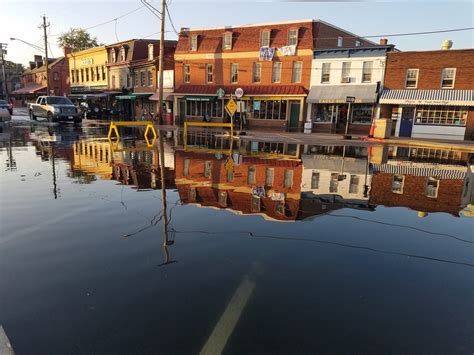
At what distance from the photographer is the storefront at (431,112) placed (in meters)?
25.9

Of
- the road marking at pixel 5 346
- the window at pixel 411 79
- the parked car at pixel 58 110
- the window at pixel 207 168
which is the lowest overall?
the road marking at pixel 5 346

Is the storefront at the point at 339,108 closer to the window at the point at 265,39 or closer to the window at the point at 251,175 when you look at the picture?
the window at the point at 265,39

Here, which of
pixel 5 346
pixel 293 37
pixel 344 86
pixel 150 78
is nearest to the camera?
pixel 5 346

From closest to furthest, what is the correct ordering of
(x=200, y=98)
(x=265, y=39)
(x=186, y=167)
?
(x=186, y=167) → (x=265, y=39) → (x=200, y=98)

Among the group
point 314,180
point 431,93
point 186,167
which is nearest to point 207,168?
point 186,167

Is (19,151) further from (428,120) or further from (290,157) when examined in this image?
(428,120)

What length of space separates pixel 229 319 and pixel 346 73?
99.3 feet

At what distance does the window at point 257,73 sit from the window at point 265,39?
72.6 inches

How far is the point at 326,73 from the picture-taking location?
101 feet

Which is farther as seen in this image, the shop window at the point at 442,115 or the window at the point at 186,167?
the shop window at the point at 442,115

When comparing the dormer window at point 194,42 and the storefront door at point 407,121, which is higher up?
the dormer window at point 194,42

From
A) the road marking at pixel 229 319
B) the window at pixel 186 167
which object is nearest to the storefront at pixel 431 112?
the window at pixel 186 167

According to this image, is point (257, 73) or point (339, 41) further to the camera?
point (257, 73)

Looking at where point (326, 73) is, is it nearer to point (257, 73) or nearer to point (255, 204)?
point (257, 73)
